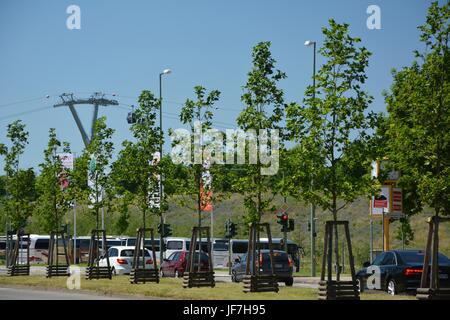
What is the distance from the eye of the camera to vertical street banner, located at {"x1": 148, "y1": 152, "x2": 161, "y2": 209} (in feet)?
109

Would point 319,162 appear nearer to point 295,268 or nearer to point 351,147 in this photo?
point 351,147

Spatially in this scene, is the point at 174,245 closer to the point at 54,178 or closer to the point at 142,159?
the point at 54,178

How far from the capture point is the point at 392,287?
26672mm

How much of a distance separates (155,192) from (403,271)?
425 inches

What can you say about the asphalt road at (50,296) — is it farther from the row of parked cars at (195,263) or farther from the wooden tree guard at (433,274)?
the wooden tree guard at (433,274)

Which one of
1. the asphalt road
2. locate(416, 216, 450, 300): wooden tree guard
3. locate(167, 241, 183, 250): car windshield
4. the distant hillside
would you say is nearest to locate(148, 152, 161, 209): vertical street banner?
the asphalt road

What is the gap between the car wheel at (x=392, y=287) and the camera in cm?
2648

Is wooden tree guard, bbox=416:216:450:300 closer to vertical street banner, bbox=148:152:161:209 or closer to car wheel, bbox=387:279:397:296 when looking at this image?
car wheel, bbox=387:279:397:296

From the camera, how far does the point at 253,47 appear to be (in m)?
27.3

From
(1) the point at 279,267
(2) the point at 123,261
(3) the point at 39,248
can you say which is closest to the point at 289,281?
(1) the point at 279,267

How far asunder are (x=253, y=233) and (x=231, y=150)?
269cm

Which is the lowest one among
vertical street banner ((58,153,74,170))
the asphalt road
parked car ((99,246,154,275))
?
the asphalt road
